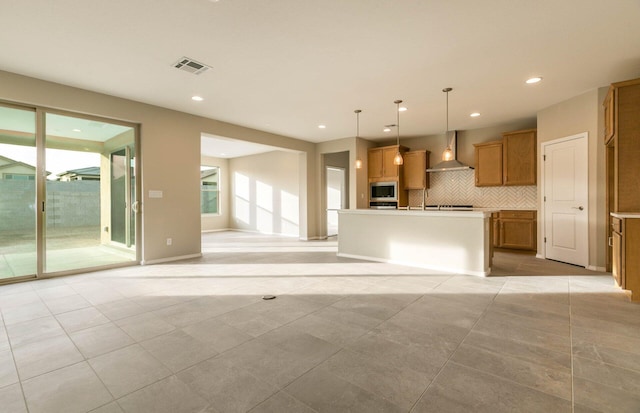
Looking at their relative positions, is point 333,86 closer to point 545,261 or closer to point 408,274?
point 408,274

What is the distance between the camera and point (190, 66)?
12.4ft

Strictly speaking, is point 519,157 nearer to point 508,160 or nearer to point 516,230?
point 508,160

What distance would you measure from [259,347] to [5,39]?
4.11 m

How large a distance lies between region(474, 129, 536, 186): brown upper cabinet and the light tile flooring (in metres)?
2.77

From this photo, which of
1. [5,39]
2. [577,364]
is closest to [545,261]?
[577,364]

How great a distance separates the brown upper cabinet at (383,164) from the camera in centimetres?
798

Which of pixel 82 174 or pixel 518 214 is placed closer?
pixel 82 174

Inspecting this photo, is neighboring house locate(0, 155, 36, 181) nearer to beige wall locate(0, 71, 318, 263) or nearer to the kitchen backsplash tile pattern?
beige wall locate(0, 71, 318, 263)

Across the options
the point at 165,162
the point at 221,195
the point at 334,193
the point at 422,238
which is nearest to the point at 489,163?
the point at 422,238

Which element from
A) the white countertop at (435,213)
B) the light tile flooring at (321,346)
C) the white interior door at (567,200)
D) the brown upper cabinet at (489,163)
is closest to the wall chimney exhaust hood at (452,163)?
the brown upper cabinet at (489,163)

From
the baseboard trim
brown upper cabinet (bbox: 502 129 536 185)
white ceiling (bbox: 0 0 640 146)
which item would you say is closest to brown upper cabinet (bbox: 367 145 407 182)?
brown upper cabinet (bbox: 502 129 536 185)

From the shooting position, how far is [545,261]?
5.39 metres

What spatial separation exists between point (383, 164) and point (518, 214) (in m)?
3.40

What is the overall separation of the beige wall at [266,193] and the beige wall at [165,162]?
11.1 feet
